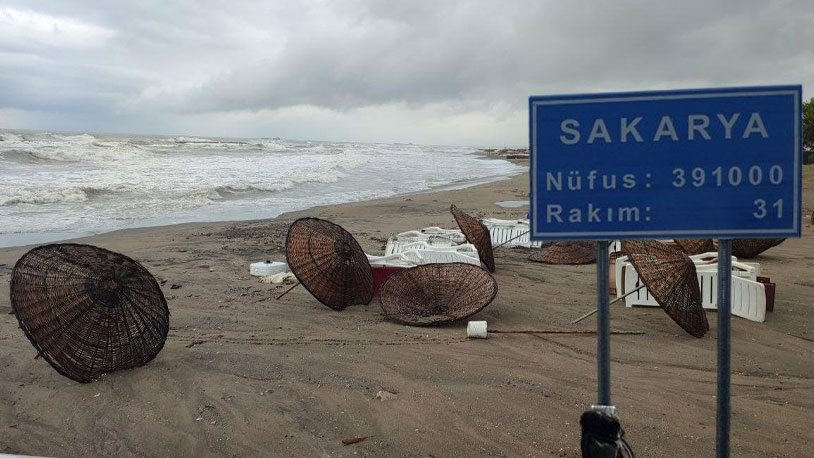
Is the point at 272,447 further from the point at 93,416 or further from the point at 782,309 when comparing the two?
the point at 782,309

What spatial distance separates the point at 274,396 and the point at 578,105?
2927 mm

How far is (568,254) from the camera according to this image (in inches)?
350

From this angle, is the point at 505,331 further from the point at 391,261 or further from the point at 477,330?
the point at 391,261

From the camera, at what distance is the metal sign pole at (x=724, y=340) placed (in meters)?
2.13

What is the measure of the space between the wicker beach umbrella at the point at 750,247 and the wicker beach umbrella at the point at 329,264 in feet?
17.4

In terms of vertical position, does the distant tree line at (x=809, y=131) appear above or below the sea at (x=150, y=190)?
above

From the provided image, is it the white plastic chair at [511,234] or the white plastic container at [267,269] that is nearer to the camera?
the white plastic container at [267,269]

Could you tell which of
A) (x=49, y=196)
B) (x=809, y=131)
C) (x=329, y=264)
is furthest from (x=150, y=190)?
(x=809, y=131)

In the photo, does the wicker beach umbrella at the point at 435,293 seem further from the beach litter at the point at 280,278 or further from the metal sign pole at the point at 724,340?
the metal sign pole at the point at 724,340

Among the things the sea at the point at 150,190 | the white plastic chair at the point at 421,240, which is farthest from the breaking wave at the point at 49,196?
the white plastic chair at the point at 421,240

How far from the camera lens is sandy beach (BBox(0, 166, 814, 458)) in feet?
11.7

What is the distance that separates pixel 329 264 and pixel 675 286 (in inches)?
130

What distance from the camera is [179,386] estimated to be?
14.1 feet

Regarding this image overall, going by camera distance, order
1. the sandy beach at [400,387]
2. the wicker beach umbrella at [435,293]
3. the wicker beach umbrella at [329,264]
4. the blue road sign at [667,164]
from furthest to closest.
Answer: the wicker beach umbrella at [329,264], the wicker beach umbrella at [435,293], the sandy beach at [400,387], the blue road sign at [667,164]
